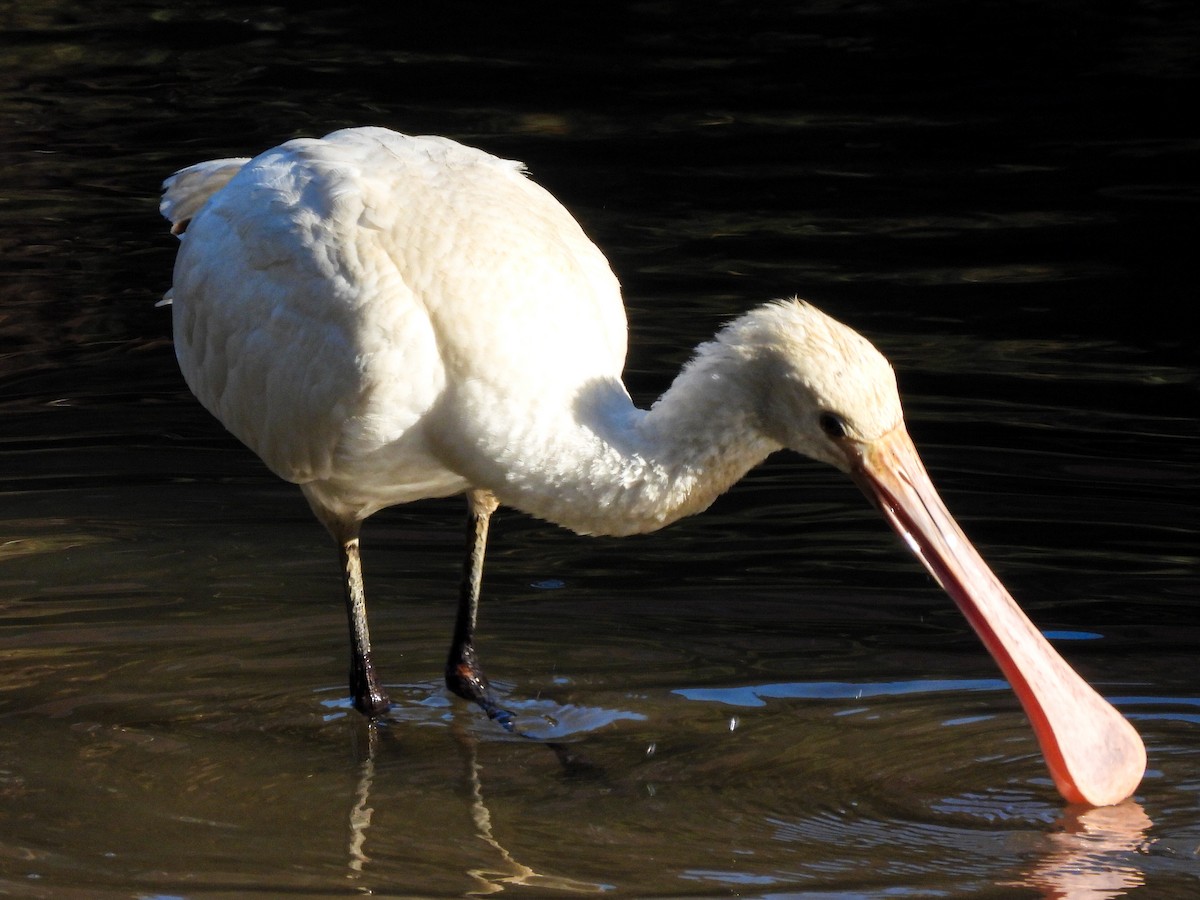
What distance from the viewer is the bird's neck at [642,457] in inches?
201

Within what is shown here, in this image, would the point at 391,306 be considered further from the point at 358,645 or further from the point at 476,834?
the point at 476,834

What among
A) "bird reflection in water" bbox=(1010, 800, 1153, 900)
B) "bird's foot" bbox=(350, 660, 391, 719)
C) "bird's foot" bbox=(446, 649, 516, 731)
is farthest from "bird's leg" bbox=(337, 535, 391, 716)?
"bird reflection in water" bbox=(1010, 800, 1153, 900)

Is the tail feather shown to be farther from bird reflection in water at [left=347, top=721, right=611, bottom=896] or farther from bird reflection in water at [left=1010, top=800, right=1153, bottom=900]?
bird reflection in water at [left=1010, top=800, right=1153, bottom=900]

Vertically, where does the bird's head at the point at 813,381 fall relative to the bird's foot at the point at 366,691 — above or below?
above

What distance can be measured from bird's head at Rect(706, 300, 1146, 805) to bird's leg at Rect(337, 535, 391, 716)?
1.65 metres

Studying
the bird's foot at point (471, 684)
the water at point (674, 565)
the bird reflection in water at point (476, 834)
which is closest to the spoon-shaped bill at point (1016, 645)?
the water at point (674, 565)

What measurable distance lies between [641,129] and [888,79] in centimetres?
217

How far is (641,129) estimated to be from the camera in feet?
43.3

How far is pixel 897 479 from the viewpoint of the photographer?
498cm

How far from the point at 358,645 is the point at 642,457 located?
1406 millimetres

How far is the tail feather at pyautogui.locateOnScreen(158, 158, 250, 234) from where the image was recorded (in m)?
6.79

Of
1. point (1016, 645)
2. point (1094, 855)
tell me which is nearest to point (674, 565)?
point (1016, 645)

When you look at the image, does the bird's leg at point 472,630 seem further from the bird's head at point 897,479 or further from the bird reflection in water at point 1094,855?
the bird reflection in water at point 1094,855

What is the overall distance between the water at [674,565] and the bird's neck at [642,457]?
2.63ft
